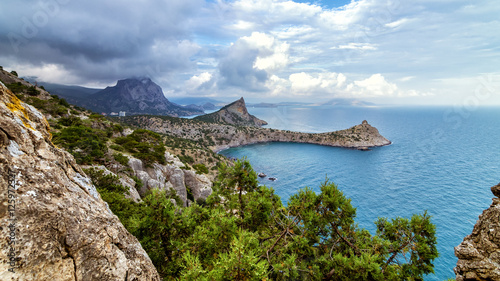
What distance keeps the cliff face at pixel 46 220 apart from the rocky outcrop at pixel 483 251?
36.3ft

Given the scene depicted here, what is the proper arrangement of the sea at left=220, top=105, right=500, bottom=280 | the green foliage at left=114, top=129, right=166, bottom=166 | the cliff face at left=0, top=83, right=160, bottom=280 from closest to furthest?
the cliff face at left=0, top=83, right=160, bottom=280 → the green foliage at left=114, top=129, right=166, bottom=166 → the sea at left=220, top=105, right=500, bottom=280

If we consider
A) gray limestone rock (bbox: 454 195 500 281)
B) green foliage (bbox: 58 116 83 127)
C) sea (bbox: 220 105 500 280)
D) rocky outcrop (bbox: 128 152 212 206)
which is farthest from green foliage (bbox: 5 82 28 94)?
gray limestone rock (bbox: 454 195 500 281)

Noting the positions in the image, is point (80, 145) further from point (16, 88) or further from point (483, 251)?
point (483, 251)

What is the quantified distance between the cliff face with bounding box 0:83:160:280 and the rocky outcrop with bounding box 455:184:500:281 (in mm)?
11058

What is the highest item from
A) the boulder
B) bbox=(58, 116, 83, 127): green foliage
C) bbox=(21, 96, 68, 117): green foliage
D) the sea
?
bbox=(21, 96, 68, 117): green foliage

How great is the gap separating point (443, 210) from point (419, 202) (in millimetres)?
5105

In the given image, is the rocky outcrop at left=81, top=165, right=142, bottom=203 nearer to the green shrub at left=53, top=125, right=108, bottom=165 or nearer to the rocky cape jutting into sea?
the green shrub at left=53, top=125, right=108, bottom=165

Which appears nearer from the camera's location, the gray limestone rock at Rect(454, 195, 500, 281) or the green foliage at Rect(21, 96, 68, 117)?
the gray limestone rock at Rect(454, 195, 500, 281)

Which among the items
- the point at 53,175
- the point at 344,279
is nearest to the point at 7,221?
the point at 53,175

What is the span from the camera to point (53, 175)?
477 centimetres

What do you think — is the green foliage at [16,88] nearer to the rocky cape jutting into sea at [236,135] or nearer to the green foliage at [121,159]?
the green foliage at [121,159]

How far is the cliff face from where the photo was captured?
11.7ft

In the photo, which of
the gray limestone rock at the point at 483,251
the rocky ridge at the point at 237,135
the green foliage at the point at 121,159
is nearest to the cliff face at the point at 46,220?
the gray limestone rock at the point at 483,251

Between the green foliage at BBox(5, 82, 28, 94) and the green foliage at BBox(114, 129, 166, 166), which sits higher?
the green foliage at BBox(5, 82, 28, 94)
